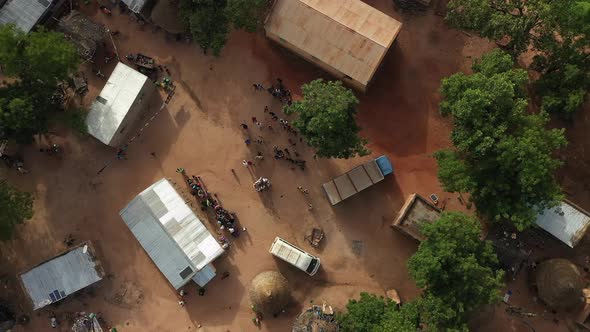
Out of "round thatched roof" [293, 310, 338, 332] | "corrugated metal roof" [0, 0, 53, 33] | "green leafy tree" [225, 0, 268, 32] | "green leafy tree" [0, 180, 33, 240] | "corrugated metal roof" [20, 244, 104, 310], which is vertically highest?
"green leafy tree" [225, 0, 268, 32]

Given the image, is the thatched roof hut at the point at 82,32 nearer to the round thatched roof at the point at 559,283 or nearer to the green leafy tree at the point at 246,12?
the green leafy tree at the point at 246,12

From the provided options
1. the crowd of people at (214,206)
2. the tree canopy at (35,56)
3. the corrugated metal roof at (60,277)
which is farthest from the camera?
the crowd of people at (214,206)

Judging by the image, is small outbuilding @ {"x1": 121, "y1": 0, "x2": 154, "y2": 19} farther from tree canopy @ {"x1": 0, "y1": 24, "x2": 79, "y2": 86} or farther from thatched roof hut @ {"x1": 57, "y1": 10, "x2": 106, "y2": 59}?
tree canopy @ {"x1": 0, "y1": 24, "x2": 79, "y2": 86}

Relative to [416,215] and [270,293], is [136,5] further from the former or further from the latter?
[416,215]

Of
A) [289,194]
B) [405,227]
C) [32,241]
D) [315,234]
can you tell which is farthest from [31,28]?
[405,227]

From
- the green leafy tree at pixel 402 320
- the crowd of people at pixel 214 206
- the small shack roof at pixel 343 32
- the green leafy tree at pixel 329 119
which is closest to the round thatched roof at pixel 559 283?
the green leafy tree at pixel 402 320

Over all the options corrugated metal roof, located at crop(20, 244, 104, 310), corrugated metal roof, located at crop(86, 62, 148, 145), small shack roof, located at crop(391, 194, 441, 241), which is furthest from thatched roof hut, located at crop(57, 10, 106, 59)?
small shack roof, located at crop(391, 194, 441, 241)

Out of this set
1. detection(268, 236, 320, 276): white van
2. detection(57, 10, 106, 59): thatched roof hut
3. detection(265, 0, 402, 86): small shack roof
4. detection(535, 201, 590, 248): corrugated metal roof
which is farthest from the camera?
detection(57, 10, 106, 59): thatched roof hut
